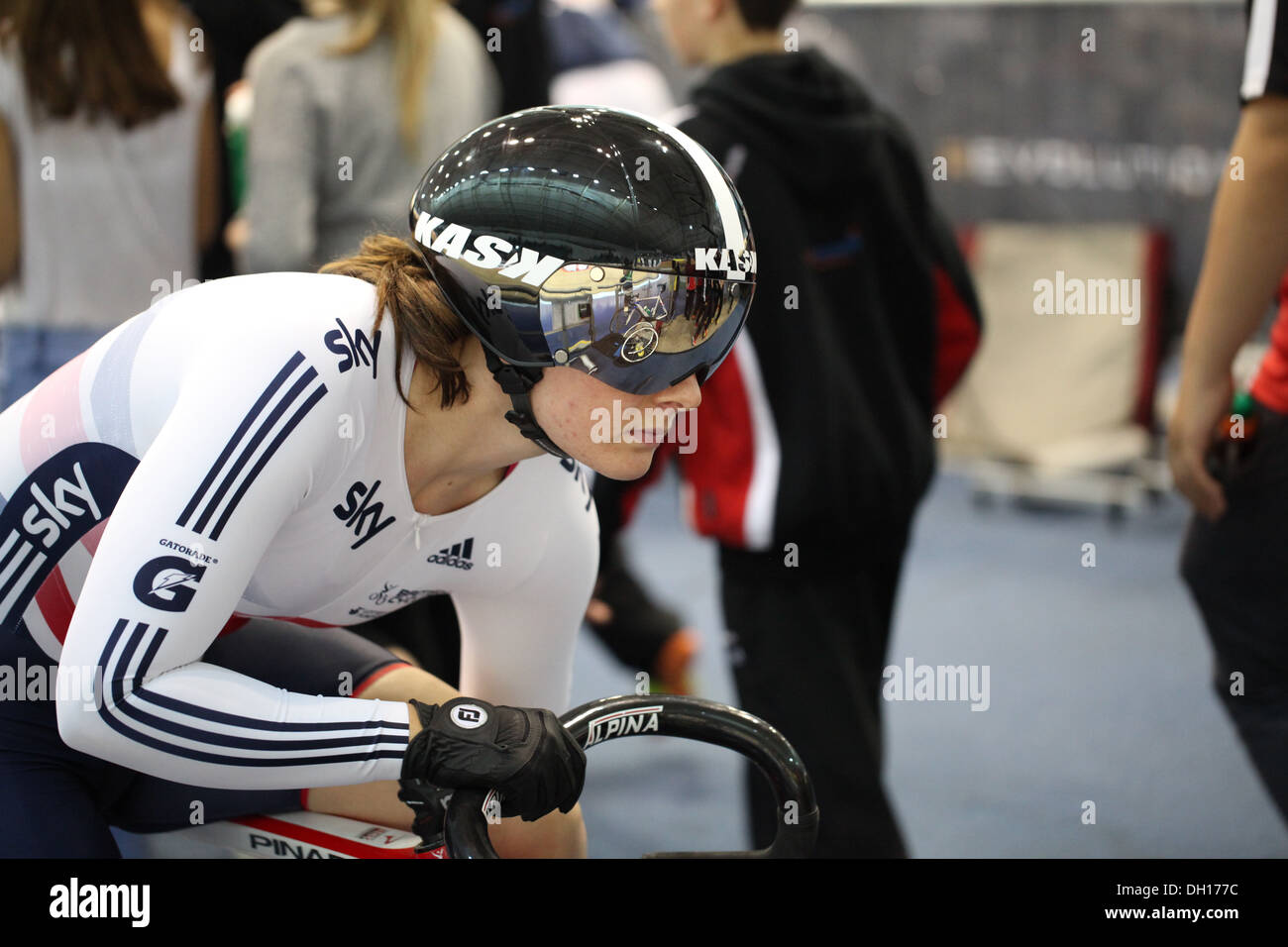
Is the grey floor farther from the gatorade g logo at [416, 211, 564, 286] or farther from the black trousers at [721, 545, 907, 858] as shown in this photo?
the gatorade g logo at [416, 211, 564, 286]

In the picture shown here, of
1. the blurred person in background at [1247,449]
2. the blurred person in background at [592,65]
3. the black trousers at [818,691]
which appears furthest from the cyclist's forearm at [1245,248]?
the blurred person in background at [592,65]

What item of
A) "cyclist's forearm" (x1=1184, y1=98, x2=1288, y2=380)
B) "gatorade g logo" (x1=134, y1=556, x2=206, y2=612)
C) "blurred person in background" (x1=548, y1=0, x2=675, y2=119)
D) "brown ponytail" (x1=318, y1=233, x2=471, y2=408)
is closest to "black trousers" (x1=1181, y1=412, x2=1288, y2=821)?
"cyclist's forearm" (x1=1184, y1=98, x2=1288, y2=380)

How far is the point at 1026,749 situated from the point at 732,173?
92.1 inches

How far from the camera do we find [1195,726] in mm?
4406

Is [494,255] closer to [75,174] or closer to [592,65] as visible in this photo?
[75,174]

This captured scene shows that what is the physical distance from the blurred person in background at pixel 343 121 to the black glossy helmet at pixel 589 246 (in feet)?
4.50

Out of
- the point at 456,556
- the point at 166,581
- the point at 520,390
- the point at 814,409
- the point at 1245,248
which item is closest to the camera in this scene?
the point at 166,581

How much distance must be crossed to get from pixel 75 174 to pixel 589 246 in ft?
5.78

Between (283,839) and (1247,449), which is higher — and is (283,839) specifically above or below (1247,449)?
below

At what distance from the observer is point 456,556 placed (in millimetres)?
1819

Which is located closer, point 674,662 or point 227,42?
point 227,42

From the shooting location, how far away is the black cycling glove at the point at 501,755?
1486 mm

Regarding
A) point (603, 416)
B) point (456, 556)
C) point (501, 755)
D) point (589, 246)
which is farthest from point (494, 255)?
point (501, 755)

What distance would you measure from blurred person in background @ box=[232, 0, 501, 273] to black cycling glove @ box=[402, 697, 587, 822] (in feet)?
5.31
